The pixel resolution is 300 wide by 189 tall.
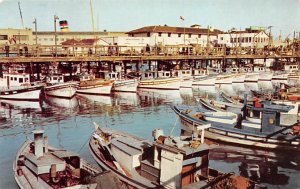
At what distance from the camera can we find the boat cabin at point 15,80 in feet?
145

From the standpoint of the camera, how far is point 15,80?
4462cm

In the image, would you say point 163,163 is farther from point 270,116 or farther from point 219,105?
point 219,105

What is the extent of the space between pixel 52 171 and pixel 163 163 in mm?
5052

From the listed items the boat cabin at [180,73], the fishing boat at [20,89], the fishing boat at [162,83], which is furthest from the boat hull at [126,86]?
the fishing boat at [20,89]

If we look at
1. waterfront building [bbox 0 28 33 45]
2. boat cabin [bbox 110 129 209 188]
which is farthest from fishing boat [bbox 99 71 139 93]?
waterfront building [bbox 0 28 33 45]

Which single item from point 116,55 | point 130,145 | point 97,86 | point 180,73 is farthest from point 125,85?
point 130,145

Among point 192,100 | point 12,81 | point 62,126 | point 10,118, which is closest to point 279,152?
point 62,126

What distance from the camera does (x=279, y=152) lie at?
2286 centimetres

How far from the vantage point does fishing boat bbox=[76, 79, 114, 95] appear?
48438 mm

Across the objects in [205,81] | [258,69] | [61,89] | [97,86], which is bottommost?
[61,89]

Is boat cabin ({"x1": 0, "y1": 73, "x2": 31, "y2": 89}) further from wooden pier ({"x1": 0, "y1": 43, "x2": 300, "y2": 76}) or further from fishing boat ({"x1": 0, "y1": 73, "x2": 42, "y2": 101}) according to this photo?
wooden pier ({"x1": 0, "y1": 43, "x2": 300, "y2": 76})

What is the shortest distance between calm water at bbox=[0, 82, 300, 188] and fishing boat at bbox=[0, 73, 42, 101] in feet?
3.50

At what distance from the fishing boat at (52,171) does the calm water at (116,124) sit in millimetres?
3333

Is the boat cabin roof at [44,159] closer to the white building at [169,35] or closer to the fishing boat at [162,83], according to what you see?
the fishing boat at [162,83]
